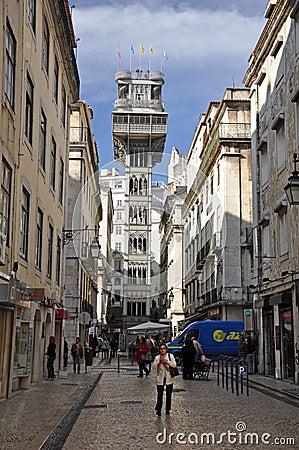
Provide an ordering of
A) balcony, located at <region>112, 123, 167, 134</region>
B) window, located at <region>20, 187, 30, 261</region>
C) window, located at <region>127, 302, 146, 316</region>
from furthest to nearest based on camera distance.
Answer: balcony, located at <region>112, 123, 167, 134</region>
window, located at <region>127, 302, 146, 316</region>
window, located at <region>20, 187, 30, 261</region>

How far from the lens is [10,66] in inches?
619

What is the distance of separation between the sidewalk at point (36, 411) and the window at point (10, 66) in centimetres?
699

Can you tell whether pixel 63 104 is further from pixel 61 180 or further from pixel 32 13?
pixel 32 13

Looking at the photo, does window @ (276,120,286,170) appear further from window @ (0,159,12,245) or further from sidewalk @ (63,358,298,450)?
window @ (0,159,12,245)

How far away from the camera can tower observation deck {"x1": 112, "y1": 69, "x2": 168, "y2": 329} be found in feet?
341

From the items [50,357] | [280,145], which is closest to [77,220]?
[50,357]

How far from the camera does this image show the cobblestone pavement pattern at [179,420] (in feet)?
30.6

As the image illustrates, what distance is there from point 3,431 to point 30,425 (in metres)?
0.88

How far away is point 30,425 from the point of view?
1120 cm

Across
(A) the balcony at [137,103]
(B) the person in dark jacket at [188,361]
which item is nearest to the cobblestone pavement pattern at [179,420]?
(B) the person in dark jacket at [188,361]

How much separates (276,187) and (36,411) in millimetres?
13889

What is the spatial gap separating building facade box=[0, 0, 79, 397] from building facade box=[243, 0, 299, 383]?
313 inches

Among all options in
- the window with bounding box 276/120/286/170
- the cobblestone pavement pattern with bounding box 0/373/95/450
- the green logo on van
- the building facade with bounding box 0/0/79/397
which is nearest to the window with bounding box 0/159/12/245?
the building facade with bounding box 0/0/79/397

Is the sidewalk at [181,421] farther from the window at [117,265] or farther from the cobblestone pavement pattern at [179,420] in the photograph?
the window at [117,265]
